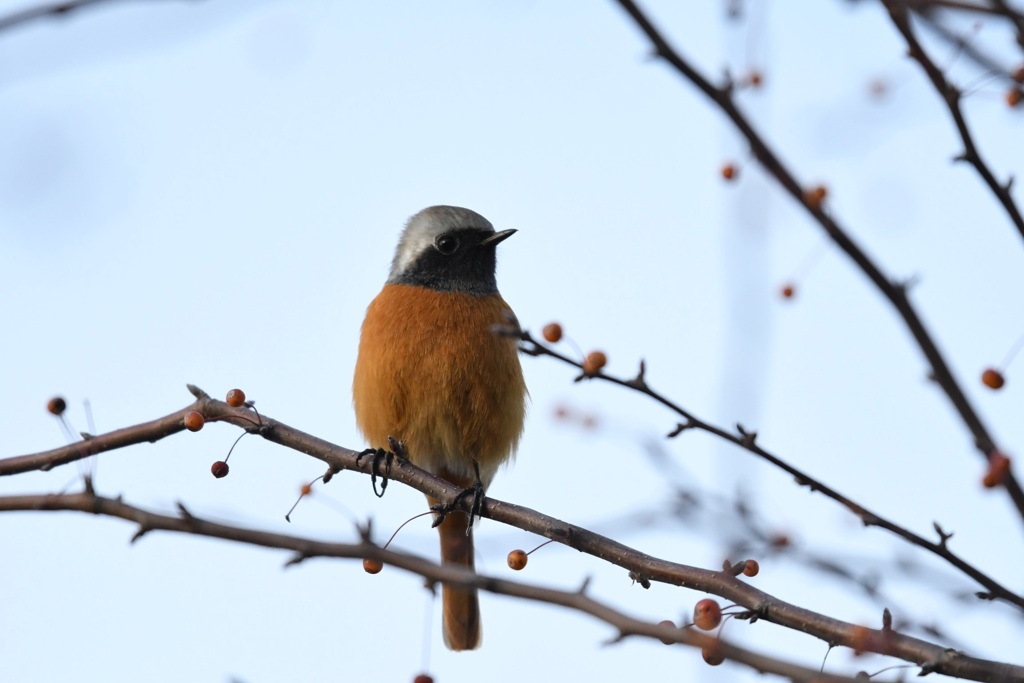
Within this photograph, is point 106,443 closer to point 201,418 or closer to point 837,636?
point 201,418

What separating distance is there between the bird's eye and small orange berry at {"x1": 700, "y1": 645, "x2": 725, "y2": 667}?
5.04 metres

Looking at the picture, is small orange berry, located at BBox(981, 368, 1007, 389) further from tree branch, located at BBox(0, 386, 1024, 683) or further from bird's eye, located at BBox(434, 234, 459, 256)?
bird's eye, located at BBox(434, 234, 459, 256)

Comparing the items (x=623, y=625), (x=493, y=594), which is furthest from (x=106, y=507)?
(x=623, y=625)

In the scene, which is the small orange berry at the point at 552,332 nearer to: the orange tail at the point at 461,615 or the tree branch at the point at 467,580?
the tree branch at the point at 467,580

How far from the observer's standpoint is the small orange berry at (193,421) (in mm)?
4406

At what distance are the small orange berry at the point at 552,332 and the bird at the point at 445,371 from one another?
211cm

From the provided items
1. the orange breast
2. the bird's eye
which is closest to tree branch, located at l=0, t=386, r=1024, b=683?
the orange breast

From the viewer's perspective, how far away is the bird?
20.9 ft

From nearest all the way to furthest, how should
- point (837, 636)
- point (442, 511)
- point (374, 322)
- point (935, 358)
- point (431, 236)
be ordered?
point (935, 358) < point (837, 636) < point (442, 511) < point (374, 322) < point (431, 236)

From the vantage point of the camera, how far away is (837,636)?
2961 millimetres

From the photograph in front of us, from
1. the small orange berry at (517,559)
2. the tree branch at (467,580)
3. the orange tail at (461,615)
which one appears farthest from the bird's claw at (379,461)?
the tree branch at (467,580)

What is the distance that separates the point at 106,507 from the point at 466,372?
348 cm

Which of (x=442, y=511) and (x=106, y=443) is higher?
(x=442, y=511)

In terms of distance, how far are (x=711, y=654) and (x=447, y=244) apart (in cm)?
529
